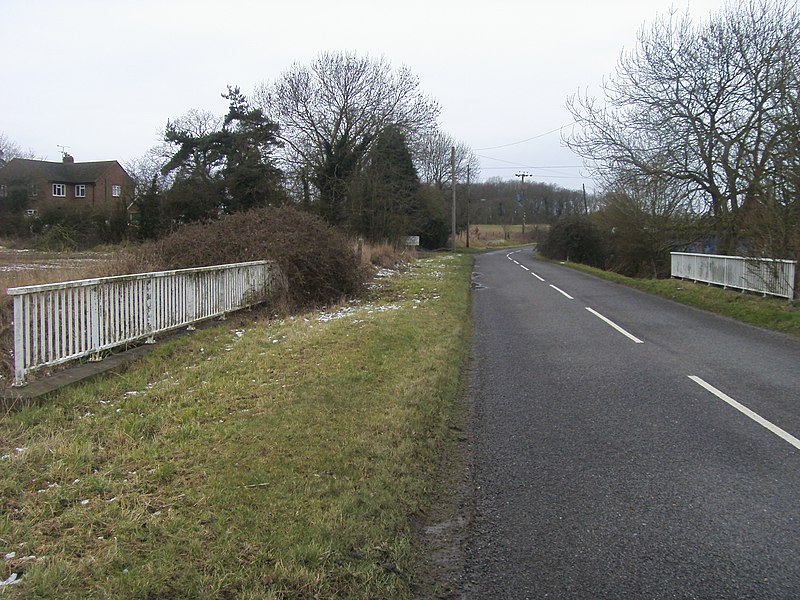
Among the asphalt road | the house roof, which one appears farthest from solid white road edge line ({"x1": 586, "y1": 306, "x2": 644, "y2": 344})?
the house roof

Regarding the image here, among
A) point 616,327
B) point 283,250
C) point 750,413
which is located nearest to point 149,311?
point 283,250

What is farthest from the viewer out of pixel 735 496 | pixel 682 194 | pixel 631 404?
pixel 682 194

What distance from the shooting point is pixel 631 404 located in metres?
6.41

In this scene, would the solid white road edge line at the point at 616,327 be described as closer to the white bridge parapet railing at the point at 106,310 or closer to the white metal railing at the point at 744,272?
the white metal railing at the point at 744,272

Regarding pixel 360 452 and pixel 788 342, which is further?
pixel 788 342

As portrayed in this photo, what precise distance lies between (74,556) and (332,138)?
3492cm

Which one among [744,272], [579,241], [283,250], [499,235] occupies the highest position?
[499,235]

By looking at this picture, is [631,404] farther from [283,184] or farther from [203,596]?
[283,184]

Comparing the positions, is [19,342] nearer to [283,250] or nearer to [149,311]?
[149,311]

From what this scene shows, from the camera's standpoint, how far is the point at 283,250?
46.7 ft

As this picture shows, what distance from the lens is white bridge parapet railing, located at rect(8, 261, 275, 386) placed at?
6.39 metres

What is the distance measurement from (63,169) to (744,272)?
66.8 meters

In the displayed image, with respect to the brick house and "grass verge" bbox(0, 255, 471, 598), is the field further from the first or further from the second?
"grass verge" bbox(0, 255, 471, 598)

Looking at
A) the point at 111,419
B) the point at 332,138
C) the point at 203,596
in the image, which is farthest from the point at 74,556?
the point at 332,138
